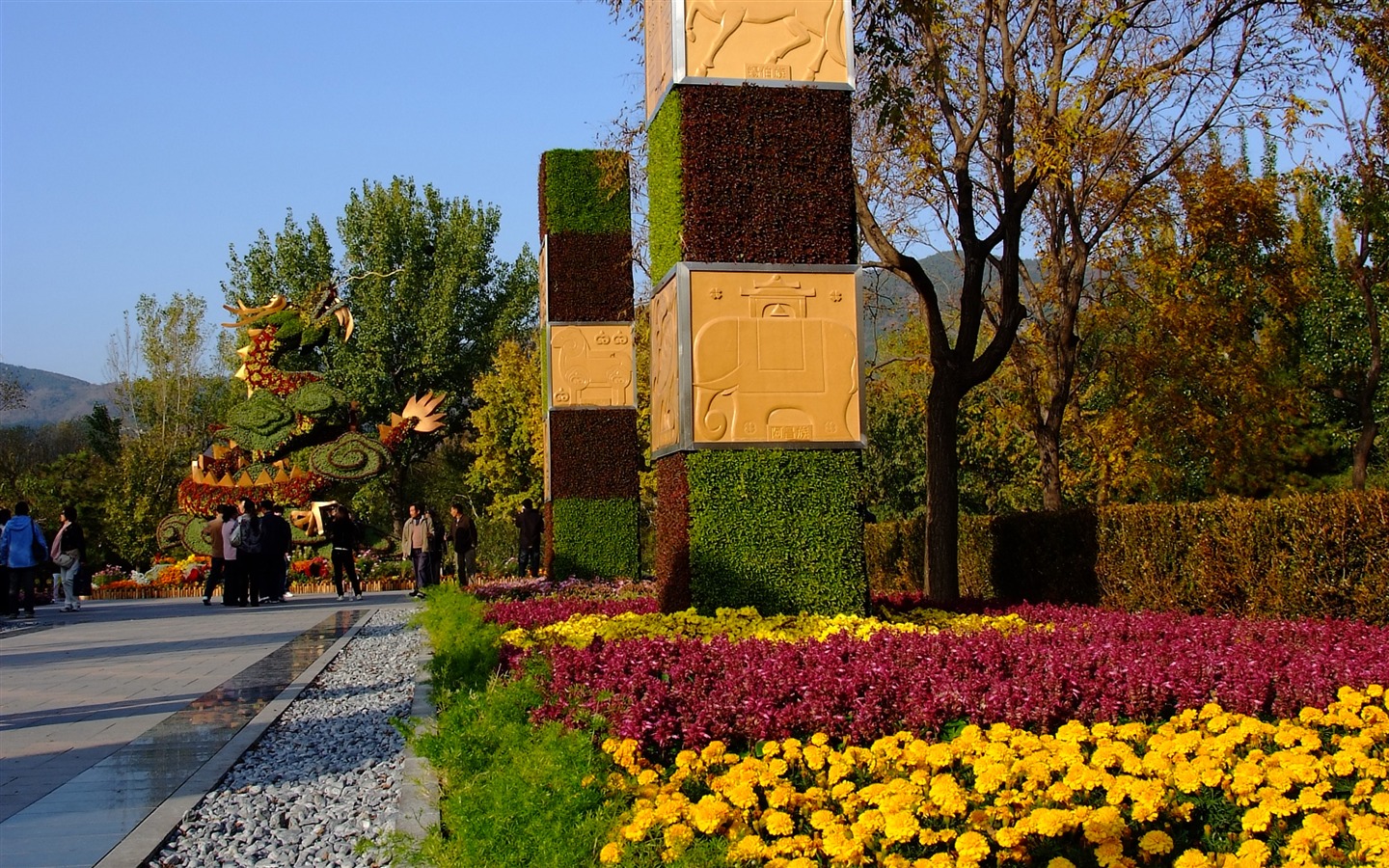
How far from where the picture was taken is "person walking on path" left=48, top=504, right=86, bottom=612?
19750 mm

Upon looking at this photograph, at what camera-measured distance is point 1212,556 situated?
12281 millimetres

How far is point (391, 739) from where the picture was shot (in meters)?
7.57

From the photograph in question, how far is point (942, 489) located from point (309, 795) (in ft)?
31.6

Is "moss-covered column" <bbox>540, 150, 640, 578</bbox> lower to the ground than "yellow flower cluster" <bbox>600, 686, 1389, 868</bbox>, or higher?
higher

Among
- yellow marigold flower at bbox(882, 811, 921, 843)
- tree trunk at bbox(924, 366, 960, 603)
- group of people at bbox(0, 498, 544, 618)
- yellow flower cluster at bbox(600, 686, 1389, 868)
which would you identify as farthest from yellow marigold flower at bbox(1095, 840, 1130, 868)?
group of people at bbox(0, 498, 544, 618)

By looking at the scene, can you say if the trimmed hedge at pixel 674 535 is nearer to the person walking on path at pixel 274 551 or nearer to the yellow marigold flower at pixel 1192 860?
the yellow marigold flower at pixel 1192 860

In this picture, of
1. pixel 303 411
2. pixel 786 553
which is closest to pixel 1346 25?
pixel 786 553

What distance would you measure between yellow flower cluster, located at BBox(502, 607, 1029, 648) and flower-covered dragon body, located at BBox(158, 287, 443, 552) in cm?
1914

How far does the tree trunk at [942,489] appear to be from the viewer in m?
14.3

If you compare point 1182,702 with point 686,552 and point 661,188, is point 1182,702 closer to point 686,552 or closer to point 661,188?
point 686,552

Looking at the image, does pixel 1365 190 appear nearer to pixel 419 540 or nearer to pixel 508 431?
pixel 419 540

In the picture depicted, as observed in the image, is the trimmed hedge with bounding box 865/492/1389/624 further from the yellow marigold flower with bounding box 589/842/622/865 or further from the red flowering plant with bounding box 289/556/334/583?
the red flowering plant with bounding box 289/556/334/583

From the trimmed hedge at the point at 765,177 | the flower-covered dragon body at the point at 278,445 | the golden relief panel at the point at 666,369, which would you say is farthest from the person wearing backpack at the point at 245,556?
the trimmed hedge at the point at 765,177

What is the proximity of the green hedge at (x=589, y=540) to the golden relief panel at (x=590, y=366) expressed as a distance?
154cm
